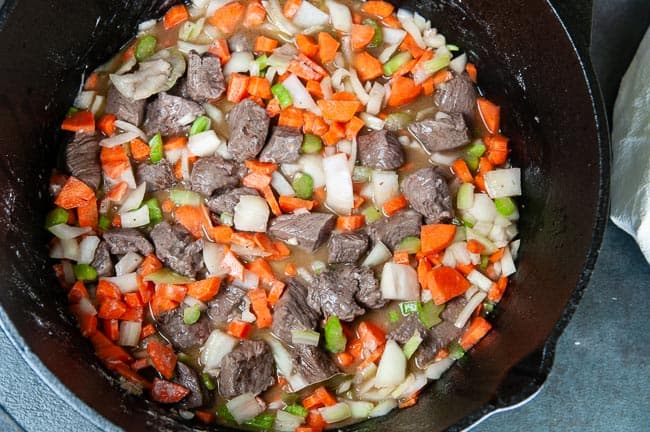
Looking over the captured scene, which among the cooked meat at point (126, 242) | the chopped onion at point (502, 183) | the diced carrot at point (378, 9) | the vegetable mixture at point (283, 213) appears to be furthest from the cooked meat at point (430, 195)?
the cooked meat at point (126, 242)

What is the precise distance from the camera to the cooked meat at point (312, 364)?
347cm

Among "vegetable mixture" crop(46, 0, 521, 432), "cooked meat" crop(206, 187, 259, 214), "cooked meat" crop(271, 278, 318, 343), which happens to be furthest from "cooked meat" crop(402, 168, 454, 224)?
"cooked meat" crop(206, 187, 259, 214)

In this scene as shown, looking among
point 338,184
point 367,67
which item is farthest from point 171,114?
point 367,67

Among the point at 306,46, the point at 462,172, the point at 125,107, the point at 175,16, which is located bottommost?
the point at 462,172

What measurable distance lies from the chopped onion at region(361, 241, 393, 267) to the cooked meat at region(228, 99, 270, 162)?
2.49 feet

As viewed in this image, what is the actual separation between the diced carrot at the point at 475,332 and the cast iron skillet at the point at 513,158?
38 mm

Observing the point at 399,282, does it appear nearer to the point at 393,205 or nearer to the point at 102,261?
the point at 393,205

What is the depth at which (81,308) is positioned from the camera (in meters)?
3.55

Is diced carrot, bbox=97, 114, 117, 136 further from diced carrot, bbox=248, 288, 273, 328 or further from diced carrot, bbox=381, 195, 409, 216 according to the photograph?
diced carrot, bbox=381, 195, 409, 216

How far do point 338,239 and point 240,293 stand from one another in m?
0.53

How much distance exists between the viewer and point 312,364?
347 centimetres

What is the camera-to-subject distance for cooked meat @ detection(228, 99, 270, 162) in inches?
147

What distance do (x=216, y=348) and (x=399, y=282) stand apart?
36.0 inches

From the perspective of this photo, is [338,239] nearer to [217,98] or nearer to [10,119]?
[217,98]
